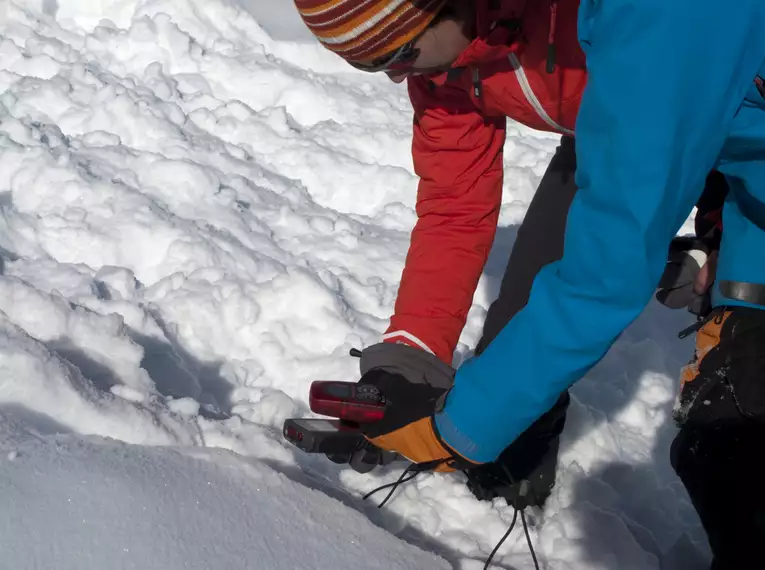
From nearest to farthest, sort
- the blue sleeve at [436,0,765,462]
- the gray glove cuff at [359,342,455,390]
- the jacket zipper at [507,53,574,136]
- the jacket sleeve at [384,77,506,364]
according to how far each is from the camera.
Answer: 1. the blue sleeve at [436,0,765,462]
2. the jacket zipper at [507,53,574,136]
3. the gray glove cuff at [359,342,455,390]
4. the jacket sleeve at [384,77,506,364]

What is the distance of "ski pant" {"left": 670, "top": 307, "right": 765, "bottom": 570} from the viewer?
140 cm

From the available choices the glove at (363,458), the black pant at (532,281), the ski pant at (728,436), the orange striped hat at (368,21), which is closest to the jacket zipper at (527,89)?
the orange striped hat at (368,21)

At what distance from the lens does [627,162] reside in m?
1.16

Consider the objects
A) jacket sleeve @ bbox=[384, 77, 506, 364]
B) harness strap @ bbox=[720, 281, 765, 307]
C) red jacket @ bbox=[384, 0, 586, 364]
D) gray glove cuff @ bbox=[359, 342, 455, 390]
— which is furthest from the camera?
jacket sleeve @ bbox=[384, 77, 506, 364]

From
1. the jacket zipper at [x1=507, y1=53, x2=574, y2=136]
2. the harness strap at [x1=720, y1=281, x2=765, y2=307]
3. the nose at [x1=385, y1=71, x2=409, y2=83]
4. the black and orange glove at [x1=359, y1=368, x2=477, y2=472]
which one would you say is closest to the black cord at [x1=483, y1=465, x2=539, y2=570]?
the black and orange glove at [x1=359, y1=368, x2=477, y2=472]

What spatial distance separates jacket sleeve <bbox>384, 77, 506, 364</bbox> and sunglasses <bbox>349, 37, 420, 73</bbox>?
444 millimetres

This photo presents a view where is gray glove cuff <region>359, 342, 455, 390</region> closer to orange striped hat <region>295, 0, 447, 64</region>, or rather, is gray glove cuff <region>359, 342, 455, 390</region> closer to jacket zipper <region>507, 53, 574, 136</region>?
jacket zipper <region>507, 53, 574, 136</region>

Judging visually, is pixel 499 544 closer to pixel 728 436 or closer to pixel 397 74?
pixel 728 436

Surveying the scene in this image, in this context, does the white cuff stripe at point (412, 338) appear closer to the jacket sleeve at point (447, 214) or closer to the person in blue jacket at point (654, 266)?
the jacket sleeve at point (447, 214)

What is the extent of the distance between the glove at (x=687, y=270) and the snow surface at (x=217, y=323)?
0.61 meters

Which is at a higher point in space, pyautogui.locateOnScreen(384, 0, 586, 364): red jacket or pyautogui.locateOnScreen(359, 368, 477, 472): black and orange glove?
pyautogui.locateOnScreen(384, 0, 586, 364): red jacket

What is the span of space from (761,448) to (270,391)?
4.30 feet

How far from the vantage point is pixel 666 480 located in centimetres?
226

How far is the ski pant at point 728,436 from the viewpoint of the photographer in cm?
140
